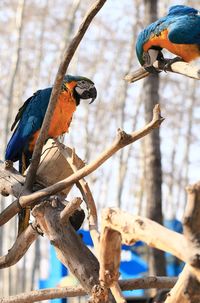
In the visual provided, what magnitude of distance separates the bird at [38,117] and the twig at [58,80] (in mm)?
621

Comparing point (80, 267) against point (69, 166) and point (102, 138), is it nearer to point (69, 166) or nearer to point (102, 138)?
point (69, 166)

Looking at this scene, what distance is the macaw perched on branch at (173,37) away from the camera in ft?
7.97

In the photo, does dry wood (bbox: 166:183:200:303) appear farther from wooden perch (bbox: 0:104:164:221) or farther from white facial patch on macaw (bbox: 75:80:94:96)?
white facial patch on macaw (bbox: 75:80:94:96)

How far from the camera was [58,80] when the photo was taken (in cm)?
152

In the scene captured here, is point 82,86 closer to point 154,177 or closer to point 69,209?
point 69,209

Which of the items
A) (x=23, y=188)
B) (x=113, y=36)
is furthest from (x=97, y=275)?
(x=113, y=36)

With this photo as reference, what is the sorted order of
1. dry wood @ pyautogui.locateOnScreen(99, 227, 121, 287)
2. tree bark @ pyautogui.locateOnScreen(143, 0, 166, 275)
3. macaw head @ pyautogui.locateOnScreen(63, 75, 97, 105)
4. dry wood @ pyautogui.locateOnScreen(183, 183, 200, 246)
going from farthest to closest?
tree bark @ pyautogui.locateOnScreen(143, 0, 166, 275)
macaw head @ pyautogui.locateOnScreen(63, 75, 97, 105)
dry wood @ pyautogui.locateOnScreen(99, 227, 121, 287)
dry wood @ pyautogui.locateOnScreen(183, 183, 200, 246)

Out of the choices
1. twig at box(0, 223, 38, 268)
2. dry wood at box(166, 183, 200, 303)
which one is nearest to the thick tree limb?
twig at box(0, 223, 38, 268)

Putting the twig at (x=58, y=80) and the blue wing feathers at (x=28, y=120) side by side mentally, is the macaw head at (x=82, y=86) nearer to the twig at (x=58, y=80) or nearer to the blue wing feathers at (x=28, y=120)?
the blue wing feathers at (x=28, y=120)

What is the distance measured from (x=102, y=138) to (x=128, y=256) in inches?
487

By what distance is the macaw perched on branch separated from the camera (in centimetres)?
243

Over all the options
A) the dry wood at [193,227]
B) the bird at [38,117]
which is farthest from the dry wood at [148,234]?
the bird at [38,117]

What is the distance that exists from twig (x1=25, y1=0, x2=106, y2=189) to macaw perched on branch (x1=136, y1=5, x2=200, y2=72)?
0.90 metres

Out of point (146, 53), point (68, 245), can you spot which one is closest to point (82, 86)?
point (146, 53)
